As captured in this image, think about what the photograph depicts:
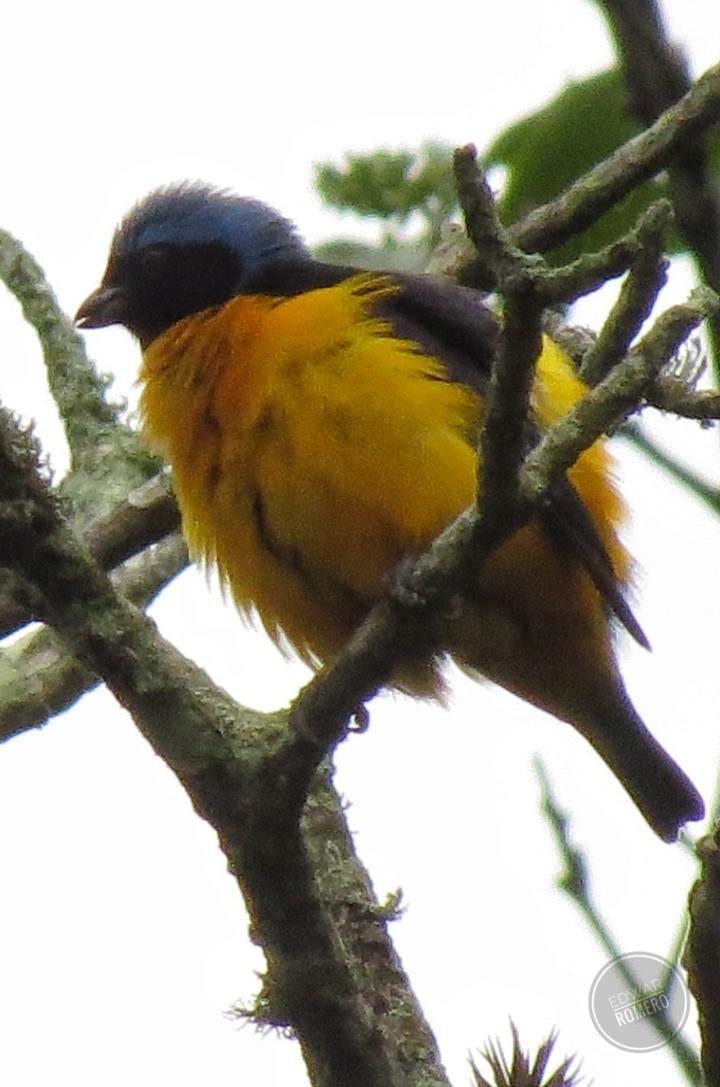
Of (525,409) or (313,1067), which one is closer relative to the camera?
(525,409)

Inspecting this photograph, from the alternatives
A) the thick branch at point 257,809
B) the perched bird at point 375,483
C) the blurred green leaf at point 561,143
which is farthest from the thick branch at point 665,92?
the perched bird at point 375,483

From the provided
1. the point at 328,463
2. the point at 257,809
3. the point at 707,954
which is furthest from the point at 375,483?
the point at 707,954

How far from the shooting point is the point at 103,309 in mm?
5777

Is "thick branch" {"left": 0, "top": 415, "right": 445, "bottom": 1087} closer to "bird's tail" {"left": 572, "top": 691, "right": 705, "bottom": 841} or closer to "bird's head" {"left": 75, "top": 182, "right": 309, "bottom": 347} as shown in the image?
"bird's tail" {"left": 572, "top": 691, "right": 705, "bottom": 841}

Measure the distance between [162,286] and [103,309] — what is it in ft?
0.92

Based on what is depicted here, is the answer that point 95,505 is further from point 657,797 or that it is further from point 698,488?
point 698,488

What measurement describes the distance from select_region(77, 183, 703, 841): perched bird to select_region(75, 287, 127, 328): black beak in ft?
1.41

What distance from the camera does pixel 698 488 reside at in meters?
2.86

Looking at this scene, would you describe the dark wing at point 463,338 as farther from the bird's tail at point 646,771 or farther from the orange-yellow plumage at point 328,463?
the bird's tail at point 646,771

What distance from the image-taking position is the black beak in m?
5.72

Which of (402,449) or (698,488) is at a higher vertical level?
(402,449)

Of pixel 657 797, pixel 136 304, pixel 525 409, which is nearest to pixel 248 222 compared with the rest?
pixel 136 304

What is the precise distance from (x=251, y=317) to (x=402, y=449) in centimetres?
76

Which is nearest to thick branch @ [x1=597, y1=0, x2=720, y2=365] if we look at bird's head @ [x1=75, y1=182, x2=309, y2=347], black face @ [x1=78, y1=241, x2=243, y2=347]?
bird's head @ [x1=75, y1=182, x2=309, y2=347]
